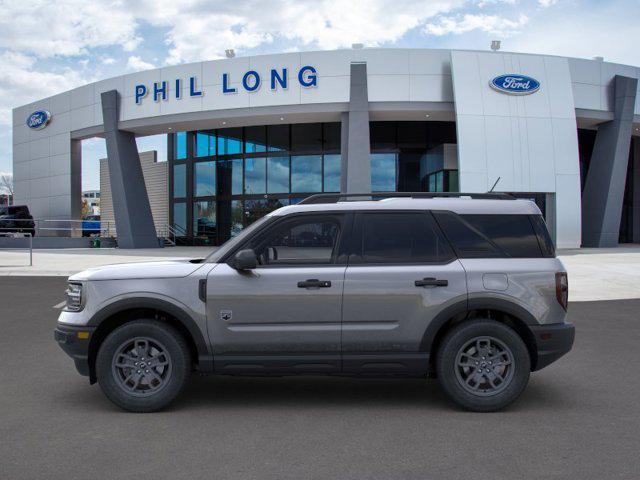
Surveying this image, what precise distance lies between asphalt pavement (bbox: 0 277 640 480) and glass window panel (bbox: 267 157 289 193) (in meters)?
27.0

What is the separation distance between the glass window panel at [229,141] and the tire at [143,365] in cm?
3049

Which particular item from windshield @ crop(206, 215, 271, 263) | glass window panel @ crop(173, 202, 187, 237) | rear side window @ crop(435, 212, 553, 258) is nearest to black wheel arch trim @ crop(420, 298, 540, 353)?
rear side window @ crop(435, 212, 553, 258)

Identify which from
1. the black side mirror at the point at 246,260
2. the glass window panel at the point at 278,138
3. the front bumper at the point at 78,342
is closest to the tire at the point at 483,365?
the black side mirror at the point at 246,260

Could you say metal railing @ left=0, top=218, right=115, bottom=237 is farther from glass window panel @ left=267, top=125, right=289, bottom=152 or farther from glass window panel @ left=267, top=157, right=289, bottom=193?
glass window panel @ left=267, top=125, right=289, bottom=152

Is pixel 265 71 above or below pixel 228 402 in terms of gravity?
above

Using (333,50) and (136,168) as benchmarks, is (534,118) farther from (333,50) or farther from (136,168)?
(136,168)

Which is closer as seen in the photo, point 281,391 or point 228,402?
point 228,402

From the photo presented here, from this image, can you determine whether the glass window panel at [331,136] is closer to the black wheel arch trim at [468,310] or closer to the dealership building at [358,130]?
the dealership building at [358,130]

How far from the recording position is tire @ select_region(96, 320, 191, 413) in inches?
184

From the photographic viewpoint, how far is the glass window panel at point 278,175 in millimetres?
32984

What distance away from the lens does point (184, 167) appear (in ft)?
121

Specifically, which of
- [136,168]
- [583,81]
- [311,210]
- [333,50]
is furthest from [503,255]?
[136,168]

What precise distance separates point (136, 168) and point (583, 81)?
23.2 m

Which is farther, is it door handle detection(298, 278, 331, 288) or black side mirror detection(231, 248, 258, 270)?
door handle detection(298, 278, 331, 288)
